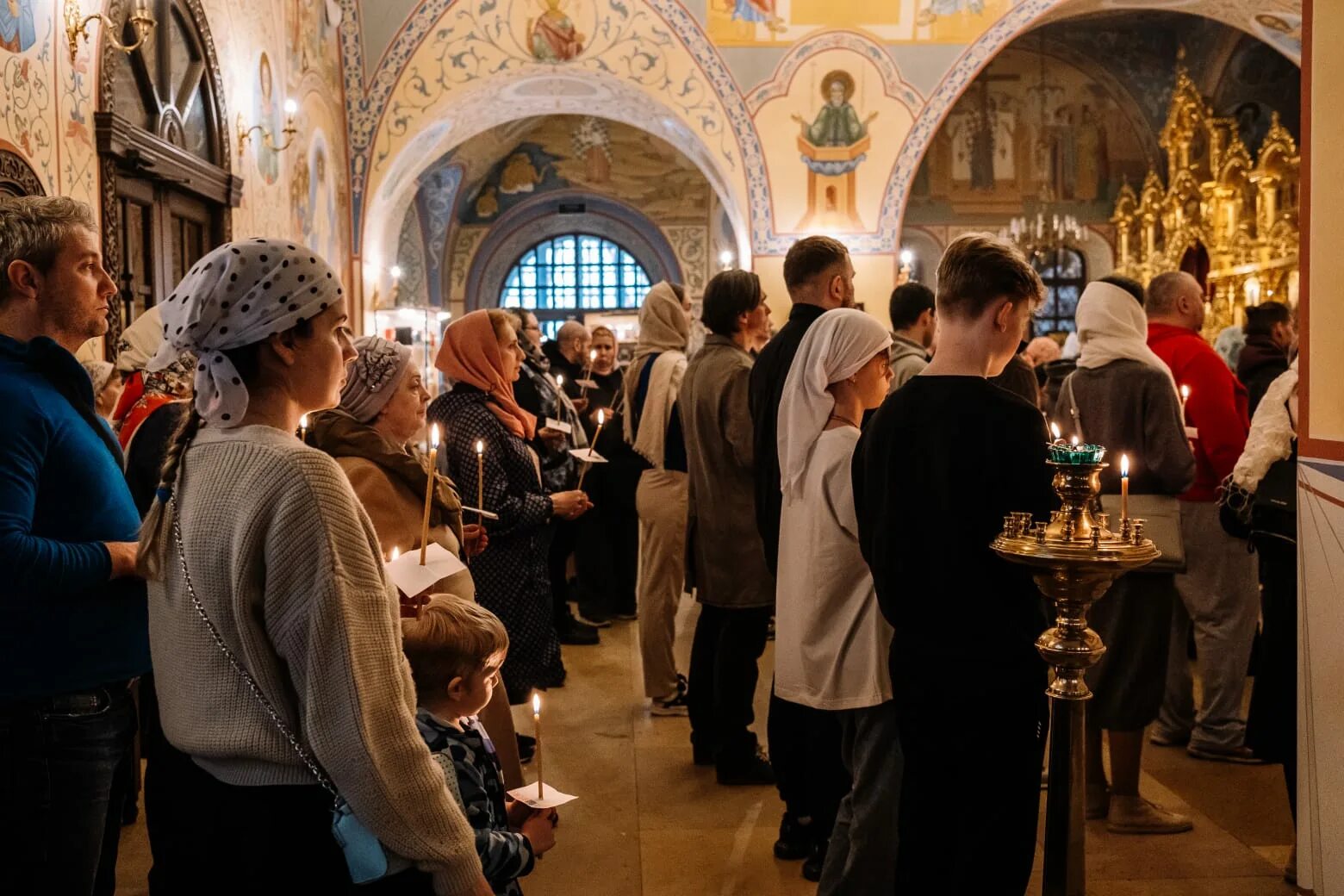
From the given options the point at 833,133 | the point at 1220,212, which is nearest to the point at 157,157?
the point at 833,133

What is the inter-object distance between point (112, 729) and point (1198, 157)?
51.4 ft

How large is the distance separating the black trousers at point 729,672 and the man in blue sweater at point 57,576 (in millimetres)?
2260

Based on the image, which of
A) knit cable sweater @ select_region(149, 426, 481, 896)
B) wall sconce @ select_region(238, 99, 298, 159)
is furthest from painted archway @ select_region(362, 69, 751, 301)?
knit cable sweater @ select_region(149, 426, 481, 896)

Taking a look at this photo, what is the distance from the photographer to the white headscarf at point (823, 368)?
287 cm

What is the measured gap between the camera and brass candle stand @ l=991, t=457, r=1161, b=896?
2.09 metres

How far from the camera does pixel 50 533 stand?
2.14 meters

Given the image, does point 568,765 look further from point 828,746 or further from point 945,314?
point 945,314

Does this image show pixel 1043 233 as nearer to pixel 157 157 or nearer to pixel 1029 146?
pixel 1029 146

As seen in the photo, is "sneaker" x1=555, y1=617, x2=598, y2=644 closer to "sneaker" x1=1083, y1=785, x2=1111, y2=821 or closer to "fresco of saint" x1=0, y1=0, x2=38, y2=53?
"sneaker" x1=1083, y1=785, x2=1111, y2=821

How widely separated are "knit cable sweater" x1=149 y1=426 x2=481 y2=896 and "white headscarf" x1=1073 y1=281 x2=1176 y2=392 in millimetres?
2983

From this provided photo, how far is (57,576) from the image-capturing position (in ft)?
6.67

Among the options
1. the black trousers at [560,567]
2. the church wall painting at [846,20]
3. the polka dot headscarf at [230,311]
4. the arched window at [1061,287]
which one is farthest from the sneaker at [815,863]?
the arched window at [1061,287]

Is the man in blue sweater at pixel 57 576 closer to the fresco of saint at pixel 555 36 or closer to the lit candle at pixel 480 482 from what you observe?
the lit candle at pixel 480 482

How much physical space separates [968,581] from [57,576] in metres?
1.67
